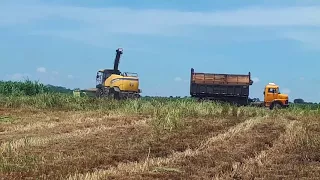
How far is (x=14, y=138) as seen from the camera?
14.3 meters

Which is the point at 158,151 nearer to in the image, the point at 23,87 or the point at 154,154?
the point at 154,154

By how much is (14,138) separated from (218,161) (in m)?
6.15

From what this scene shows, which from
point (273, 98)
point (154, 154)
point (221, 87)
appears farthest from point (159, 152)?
point (273, 98)

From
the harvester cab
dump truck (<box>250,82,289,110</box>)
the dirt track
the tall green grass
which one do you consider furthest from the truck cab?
the dirt track

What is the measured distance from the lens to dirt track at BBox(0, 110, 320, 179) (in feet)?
30.1

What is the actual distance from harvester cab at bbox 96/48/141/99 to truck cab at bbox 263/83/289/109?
961cm

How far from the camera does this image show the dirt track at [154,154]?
30.1ft

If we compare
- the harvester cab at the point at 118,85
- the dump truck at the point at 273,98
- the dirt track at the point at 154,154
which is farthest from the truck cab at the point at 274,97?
the dirt track at the point at 154,154

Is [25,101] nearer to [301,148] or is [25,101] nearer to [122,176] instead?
[301,148]

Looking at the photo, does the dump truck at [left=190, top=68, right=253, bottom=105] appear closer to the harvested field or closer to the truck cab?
the truck cab

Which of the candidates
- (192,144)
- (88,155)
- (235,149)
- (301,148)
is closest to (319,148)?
(301,148)

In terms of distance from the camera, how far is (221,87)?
39844 millimetres

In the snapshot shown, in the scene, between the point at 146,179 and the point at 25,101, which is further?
the point at 25,101

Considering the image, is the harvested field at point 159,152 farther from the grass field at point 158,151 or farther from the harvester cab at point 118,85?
the harvester cab at point 118,85
